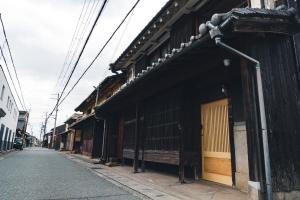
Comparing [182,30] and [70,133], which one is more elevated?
[182,30]

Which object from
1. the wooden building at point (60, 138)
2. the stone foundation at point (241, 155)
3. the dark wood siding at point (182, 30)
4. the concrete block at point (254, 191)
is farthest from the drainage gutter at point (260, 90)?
the wooden building at point (60, 138)

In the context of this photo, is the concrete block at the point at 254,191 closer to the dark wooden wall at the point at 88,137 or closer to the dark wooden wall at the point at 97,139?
the dark wooden wall at the point at 97,139

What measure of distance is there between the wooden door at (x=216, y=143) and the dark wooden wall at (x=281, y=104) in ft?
6.49

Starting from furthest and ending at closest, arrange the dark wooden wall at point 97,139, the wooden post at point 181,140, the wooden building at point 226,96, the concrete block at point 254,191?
the dark wooden wall at point 97,139 → the wooden post at point 181,140 → the wooden building at point 226,96 → the concrete block at point 254,191

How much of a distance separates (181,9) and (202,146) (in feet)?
17.0

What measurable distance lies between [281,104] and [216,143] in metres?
2.68

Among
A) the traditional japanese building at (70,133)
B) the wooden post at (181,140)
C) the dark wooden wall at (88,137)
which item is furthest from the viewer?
the traditional japanese building at (70,133)

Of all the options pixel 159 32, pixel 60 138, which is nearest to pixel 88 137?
pixel 159 32

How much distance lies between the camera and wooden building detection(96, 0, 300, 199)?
15.1 ft

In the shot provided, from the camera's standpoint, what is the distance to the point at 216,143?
23.7 ft

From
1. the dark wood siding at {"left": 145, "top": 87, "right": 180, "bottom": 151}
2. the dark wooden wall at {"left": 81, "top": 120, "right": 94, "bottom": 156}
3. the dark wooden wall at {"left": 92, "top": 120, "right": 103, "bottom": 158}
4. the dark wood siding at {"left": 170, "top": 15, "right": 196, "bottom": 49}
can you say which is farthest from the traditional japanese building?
the dark wood siding at {"left": 170, "top": 15, "right": 196, "bottom": 49}

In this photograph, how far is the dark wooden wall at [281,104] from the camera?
182 inches

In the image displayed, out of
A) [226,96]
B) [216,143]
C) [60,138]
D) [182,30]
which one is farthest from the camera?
[60,138]

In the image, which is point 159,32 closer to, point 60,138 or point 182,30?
point 182,30
